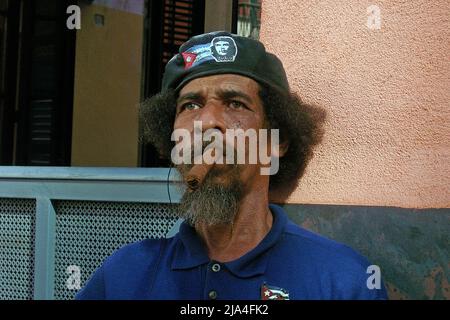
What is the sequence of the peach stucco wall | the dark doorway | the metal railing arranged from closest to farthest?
the peach stucco wall → the metal railing → the dark doorway

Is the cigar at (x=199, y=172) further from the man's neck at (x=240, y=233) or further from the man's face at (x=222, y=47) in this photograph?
the man's face at (x=222, y=47)

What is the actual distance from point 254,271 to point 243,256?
0.21 ft

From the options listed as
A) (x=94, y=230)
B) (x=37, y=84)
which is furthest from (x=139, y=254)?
(x=37, y=84)

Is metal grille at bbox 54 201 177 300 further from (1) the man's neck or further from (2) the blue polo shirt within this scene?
(1) the man's neck

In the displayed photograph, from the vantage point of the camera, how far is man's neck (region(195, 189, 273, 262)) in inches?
85.1

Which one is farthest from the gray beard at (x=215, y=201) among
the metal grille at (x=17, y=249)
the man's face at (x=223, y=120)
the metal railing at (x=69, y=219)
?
the metal grille at (x=17, y=249)

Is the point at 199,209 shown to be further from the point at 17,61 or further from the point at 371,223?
the point at 17,61

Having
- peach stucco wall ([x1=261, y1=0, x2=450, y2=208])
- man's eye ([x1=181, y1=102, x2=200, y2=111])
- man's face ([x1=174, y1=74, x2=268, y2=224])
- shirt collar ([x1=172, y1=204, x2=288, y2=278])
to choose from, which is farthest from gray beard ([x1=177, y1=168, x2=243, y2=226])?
peach stucco wall ([x1=261, y1=0, x2=450, y2=208])

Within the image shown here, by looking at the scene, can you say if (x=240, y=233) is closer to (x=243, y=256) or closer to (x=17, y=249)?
(x=243, y=256)

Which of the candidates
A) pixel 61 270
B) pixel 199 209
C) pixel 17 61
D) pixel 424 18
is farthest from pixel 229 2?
pixel 17 61

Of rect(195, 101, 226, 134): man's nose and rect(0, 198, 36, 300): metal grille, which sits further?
rect(0, 198, 36, 300): metal grille

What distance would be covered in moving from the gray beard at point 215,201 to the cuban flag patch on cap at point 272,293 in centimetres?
25

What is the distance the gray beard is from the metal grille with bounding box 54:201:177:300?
0.60 meters
